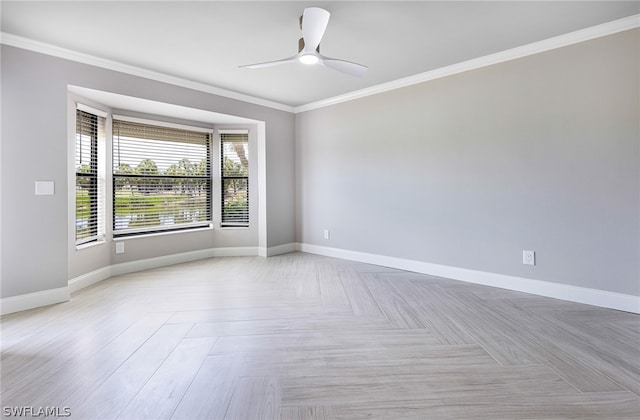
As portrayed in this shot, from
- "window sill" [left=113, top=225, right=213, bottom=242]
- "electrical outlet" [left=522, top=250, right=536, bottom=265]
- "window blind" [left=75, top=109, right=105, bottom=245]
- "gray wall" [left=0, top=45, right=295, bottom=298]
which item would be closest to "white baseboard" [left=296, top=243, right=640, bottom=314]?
"electrical outlet" [left=522, top=250, right=536, bottom=265]

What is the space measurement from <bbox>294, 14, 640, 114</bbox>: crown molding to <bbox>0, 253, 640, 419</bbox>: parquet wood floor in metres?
2.48

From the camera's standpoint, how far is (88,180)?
3.77 meters

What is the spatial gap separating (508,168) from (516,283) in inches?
48.9

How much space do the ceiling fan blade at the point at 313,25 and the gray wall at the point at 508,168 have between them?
2059mm

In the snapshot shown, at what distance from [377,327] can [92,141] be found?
4.00 m

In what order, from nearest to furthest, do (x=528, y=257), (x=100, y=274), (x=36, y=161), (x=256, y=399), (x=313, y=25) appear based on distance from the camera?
(x=256, y=399) → (x=313, y=25) → (x=36, y=161) → (x=528, y=257) → (x=100, y=274)

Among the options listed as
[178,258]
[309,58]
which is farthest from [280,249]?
[309,58]

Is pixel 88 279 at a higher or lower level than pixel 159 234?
lower

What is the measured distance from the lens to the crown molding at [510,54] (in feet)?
8.86

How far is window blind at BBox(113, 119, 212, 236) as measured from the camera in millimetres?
4262

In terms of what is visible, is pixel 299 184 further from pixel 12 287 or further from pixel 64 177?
pixel 12 287

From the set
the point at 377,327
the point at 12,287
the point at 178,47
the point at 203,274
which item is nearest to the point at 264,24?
the point at 178,47

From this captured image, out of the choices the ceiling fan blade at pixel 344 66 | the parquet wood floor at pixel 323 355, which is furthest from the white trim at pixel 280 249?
the ceiling fan blade at pixel 344 66

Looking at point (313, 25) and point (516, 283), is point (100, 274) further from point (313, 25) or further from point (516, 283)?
point (516, 283)
